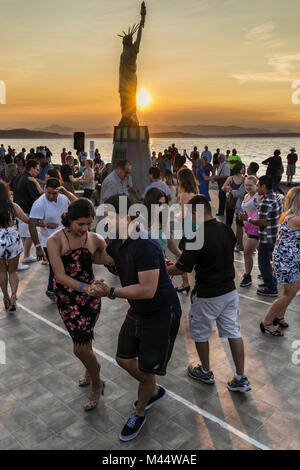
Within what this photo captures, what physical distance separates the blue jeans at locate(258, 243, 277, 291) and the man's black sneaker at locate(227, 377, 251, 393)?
2502 millimetres

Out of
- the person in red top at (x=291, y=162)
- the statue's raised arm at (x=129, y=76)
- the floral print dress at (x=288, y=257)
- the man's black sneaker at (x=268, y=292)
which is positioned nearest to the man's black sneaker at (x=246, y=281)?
the man's black sneaker at (x=268, y=292)

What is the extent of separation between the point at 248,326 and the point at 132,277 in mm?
2831

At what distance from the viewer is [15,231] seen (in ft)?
17.5

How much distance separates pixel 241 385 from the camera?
3.72 m

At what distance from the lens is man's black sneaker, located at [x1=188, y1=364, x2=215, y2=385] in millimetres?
3881

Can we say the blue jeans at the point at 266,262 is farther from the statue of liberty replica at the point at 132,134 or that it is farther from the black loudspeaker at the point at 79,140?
the black loudspeaker at the point at 79,140

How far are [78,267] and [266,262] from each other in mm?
3594

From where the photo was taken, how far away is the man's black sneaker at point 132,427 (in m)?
3.13

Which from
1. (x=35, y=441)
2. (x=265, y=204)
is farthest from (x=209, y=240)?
(x=265, y=204)

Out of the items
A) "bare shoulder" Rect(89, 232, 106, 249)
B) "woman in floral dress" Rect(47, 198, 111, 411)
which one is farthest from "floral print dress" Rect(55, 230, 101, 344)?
"bare shoulder" Rect(89, 232, 106, 249)

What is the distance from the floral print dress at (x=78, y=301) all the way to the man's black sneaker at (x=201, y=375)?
1290 millimetres

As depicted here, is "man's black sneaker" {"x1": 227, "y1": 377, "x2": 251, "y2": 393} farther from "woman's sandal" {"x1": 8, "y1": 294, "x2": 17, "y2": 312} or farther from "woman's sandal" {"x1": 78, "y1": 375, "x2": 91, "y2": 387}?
"woman's sandal" {"x1": 8, "y1": 294, "x2": 17, "y2": 312}

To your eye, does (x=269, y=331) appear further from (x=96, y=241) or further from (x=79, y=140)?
(x=79, y=140)

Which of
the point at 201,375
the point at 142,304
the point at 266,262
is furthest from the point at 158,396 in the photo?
the point at 266,262
